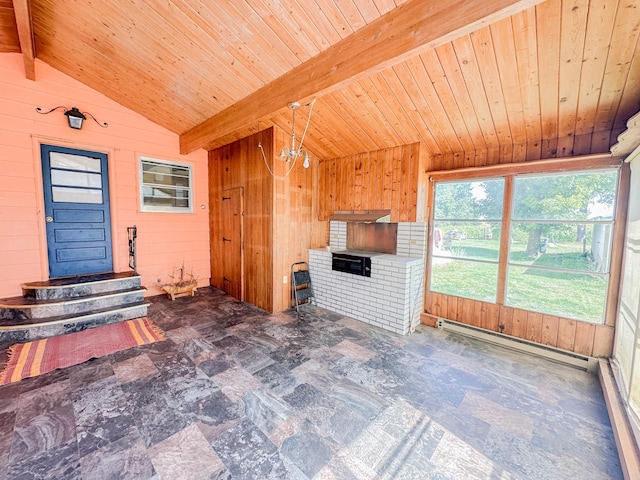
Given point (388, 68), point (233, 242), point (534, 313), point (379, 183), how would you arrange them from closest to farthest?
point (388, 68)
point (534, 313)
point (379, 183)
point (233, 242)

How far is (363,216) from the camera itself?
429cm

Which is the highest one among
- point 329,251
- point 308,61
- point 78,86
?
point 78,86

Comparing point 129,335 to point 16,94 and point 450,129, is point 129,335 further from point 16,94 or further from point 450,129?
point 450,129

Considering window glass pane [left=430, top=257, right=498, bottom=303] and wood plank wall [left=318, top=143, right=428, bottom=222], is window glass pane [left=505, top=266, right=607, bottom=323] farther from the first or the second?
wood plank wall [left=318, top=143, right=428, bottom=222]

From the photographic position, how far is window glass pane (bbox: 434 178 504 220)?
3.54 meters

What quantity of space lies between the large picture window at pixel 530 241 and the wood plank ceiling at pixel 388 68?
0.47m

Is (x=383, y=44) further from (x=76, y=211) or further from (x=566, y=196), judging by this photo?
(x=76, y=211)

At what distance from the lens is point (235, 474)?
1.61 m

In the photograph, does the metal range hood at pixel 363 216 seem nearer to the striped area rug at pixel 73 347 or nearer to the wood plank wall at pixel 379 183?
the wood plank wall at pixel 379 183

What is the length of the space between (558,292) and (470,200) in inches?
60.3

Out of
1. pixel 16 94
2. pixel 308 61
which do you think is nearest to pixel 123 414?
pixel 308 61

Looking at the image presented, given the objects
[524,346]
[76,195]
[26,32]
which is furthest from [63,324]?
A: [524,346]

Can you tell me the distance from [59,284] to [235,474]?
405cm

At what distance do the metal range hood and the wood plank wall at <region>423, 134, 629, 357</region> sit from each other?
1021 millimetres
